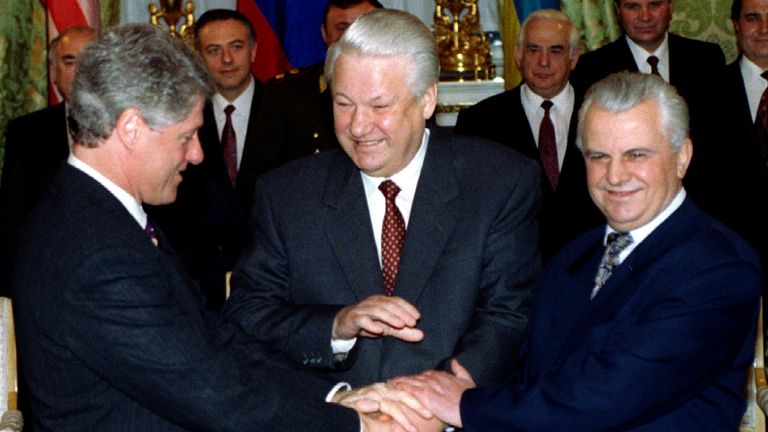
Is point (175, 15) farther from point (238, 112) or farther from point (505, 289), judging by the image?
point (505, 289)

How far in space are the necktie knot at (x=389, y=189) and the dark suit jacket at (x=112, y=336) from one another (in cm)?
72

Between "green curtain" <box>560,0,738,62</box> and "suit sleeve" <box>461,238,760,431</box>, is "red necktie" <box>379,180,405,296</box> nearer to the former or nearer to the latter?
"suit sleeve" <box>461,238,760,431</box>

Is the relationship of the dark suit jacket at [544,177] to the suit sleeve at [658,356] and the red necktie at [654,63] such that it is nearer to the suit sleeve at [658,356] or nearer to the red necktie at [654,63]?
the red necktie at [654,63]

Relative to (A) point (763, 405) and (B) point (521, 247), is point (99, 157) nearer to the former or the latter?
(B) point (521, 247)

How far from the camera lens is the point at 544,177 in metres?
5.80

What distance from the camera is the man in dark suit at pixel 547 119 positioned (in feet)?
18.4

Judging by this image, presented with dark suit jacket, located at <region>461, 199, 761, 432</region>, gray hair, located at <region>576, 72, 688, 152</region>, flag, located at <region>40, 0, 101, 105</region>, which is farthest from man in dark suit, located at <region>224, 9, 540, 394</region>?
flag, located at <region>40, 0, 101, 105</region>

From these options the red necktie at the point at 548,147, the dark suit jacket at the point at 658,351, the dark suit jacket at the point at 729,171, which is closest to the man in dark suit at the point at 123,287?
the dark suit jacket at the point at 658,351

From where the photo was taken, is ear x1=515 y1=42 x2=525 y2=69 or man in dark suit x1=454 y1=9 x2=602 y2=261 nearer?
man in dark suit x1=454 y1=9 x2=602 y2=261

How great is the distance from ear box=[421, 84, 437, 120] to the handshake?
691 mm

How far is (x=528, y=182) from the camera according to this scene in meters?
3.47

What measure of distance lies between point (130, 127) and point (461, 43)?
4.47 meters

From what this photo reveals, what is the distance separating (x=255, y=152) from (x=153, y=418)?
9.42 feet

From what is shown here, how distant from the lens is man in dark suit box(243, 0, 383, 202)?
5.55 m
